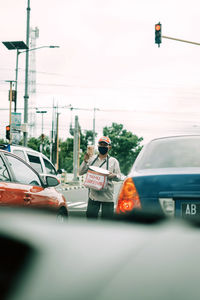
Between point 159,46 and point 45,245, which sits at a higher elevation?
point 159,46

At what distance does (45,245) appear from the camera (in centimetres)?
74

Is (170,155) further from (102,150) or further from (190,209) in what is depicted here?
(102,150)

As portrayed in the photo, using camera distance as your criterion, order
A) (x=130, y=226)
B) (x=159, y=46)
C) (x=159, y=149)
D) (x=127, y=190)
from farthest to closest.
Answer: (x=159, y=46)
(x=159, y=149)
(x=127, y=190)
(x=130, y=226)

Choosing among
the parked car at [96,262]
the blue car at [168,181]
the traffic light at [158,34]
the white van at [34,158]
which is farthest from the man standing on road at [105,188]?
the traffic light at [158,34]

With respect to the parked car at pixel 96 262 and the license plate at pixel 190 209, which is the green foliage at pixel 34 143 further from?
the parked car at pixel 96 262

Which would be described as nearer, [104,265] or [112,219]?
[104,265]

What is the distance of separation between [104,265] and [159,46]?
17838 millimetres

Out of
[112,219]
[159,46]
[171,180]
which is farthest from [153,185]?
[159,46]

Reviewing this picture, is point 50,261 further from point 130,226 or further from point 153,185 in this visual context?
point 153,185

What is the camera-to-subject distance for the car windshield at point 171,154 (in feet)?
10.9

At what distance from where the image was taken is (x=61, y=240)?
743 millimetres

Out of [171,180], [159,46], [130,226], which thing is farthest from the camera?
[159,46]

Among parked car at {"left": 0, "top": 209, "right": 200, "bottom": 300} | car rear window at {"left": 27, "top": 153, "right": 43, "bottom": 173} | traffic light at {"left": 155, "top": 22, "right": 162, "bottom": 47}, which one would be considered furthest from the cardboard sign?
traffic light at {"left": 155, "top": 22, "right": 162, "bottom": 47}

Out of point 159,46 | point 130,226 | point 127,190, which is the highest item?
point 159,46
